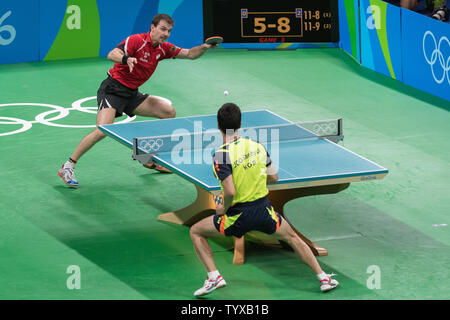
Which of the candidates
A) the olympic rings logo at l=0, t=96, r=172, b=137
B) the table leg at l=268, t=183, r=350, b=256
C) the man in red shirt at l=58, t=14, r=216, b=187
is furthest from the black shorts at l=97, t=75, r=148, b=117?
the table leg at l=268, t=183, r=350, b=256

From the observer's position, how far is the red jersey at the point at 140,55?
10.6m

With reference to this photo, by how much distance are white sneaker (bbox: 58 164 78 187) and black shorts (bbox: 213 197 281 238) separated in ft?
11.2

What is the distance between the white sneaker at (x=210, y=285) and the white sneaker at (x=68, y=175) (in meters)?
3.40

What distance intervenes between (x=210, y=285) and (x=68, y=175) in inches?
138

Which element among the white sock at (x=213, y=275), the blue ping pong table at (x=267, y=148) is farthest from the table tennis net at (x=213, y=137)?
the white sock at (x=213, y=275)

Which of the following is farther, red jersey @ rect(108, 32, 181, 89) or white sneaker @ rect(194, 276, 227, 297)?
red jersey @ rect(108, 32, 181, 89)

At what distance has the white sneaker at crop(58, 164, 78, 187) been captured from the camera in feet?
35.3

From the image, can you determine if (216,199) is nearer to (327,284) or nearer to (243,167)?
(243,167)

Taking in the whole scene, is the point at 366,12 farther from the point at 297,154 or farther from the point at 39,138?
the point at 297,154

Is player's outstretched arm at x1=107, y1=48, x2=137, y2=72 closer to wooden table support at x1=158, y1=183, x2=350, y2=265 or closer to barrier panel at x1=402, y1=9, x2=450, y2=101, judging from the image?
wooden table support at x1=158, y1=183, x2=350, y2=265

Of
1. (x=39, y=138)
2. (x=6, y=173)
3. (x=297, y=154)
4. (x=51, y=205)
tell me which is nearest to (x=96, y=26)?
(x=39, y=138)

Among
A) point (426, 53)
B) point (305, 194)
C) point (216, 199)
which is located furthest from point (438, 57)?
point (216, 199)

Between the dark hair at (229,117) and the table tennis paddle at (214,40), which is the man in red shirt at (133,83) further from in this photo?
the dark hair at (229,117)

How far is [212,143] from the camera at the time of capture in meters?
9.33
